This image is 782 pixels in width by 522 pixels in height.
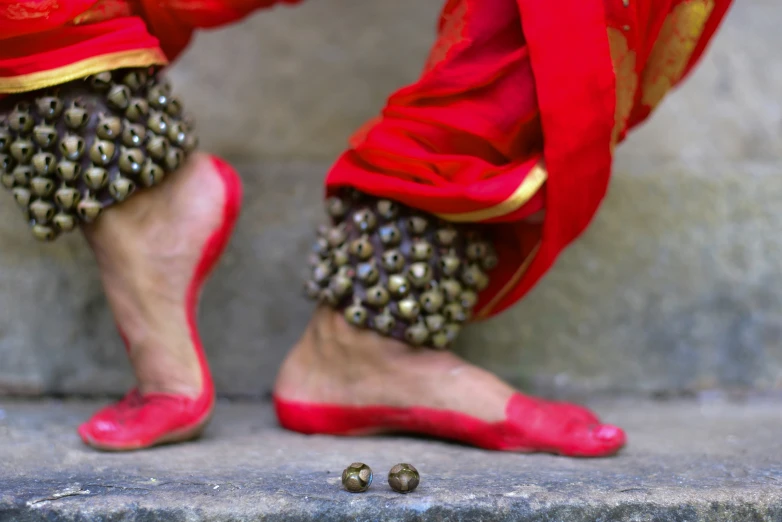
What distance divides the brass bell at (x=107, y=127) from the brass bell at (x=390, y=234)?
32cm

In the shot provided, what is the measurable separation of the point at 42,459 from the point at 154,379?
151mm

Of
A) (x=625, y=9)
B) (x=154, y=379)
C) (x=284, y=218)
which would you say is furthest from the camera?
(x=284, y=218)

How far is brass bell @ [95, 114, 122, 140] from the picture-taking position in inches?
33.8

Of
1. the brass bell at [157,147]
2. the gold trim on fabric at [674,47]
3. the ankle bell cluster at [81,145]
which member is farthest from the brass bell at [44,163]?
the gold trim on fabric at [674,47]

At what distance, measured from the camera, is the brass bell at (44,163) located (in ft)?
2.80

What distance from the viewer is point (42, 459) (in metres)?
0.82

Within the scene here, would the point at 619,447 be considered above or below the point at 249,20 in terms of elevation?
below

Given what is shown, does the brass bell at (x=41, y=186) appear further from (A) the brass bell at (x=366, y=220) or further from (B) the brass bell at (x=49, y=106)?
(A) the brass bell at (x=366, y=220)

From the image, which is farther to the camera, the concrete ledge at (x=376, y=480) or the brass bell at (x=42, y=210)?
the brass bell at (x=42, y=210)

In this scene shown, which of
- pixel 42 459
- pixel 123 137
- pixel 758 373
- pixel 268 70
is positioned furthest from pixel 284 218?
pixel 758 373

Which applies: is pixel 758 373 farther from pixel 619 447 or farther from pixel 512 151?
pixel 512 151

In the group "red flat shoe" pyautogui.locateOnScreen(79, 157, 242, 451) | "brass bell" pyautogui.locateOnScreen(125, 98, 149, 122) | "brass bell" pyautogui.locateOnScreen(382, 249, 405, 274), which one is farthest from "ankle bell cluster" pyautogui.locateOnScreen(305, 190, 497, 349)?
"brass bell" pyautogui.locateOnScreen(125, 98, 149, 122)

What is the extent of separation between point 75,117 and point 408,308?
42 centimetres

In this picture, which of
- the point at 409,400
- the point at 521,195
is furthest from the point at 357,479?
the point at 521,195
